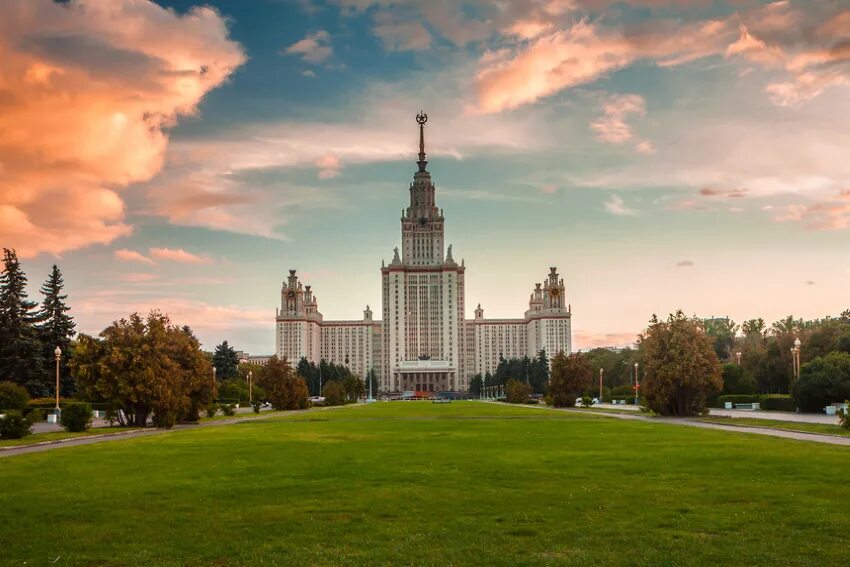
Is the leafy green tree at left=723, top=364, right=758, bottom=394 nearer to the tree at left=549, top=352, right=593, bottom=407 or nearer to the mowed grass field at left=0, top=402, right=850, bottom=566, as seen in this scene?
the tree at left=549, top=352, right=593, bottom=407

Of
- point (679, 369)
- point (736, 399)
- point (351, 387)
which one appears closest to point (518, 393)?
point (351, 387)

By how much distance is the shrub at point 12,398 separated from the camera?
51875 millimetres

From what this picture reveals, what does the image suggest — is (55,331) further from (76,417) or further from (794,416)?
(794,416)

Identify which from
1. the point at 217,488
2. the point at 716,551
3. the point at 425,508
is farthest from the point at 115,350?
the point at 716,551

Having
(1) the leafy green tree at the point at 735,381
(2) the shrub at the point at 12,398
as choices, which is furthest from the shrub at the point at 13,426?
(1) the leafy green tree at the point at 735,381

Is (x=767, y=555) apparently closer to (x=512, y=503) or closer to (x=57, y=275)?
(x=512, y=503)

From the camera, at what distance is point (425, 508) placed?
43.6 ft

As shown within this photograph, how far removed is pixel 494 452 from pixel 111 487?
10898 mm

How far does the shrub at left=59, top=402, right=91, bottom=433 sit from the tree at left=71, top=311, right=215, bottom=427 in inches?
195

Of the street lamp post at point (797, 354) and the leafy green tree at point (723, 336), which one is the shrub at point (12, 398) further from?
the leafy green tree at point (723, 336)

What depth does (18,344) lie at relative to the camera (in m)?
64.2

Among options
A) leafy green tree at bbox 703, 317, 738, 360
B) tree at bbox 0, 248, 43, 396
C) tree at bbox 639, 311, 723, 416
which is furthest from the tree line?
leafy green tree at bbox 703, 317, 738, 360

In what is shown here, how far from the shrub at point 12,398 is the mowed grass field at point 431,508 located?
3255cm

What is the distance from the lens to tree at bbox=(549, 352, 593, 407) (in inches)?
3118
